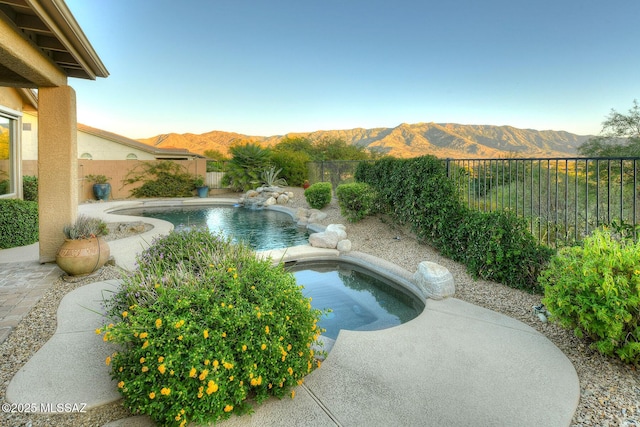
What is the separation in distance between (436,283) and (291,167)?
49.2 feet

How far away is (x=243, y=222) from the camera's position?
36.8 ft

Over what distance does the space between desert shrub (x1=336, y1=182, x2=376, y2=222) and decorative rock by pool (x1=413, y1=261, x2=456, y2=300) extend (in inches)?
158

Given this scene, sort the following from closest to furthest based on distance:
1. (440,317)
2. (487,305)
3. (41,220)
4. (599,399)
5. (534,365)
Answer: (599,399)
(534,365)
(440,317)
(487,305)
(41,220)

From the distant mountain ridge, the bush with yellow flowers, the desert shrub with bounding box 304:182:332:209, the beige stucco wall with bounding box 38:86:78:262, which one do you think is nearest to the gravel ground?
the bush with yellow flowers

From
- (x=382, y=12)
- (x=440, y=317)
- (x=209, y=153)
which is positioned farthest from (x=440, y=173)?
(x=209, y=153)

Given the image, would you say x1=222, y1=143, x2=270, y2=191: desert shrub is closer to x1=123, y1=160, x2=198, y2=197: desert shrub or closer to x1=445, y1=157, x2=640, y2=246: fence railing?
x1=123, y1=160, x2=198, y2=197: desert shrub

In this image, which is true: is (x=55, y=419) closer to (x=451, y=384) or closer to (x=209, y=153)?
(x=451, y=384)

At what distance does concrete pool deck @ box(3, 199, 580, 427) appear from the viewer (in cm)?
205

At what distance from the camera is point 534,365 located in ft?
8.62

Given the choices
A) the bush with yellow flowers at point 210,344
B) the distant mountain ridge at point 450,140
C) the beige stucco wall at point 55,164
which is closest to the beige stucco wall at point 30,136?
the beige stucco wall at point 55,164

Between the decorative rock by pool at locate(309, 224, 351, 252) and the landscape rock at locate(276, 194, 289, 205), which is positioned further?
the landscape rock at locate(276, 194, 289, 205)

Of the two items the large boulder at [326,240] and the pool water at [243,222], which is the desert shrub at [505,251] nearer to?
the large boulder at [326,240]

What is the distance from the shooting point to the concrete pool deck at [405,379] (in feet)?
6.73

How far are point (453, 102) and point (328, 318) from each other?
16005mm
